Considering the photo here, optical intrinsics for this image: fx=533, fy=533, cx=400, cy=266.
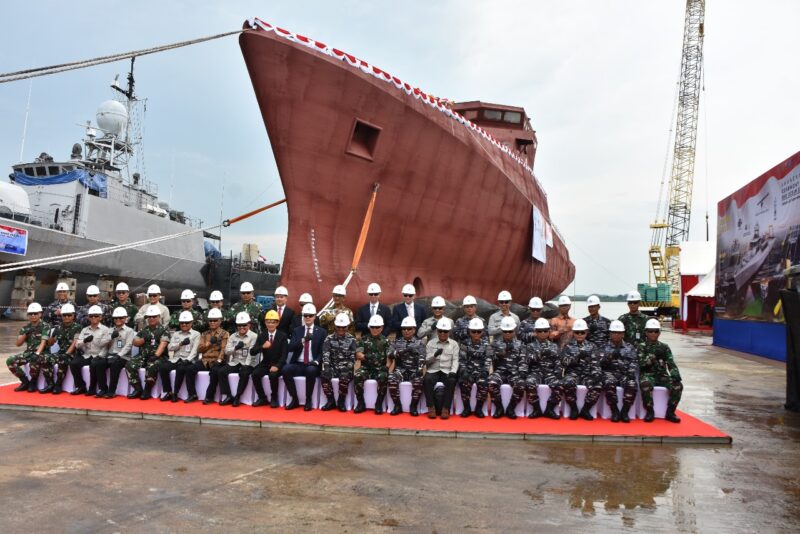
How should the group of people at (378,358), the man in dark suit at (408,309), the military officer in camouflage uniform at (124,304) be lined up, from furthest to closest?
the military officer in camouflage uniform at (124,304) < the man in dark suit at (408,309) < the group of people at (378,358)

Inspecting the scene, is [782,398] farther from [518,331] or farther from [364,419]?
[364,419]

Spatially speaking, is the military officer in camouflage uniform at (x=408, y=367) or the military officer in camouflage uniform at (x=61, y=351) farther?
the military officer in camouflage uniform at (x=61, y=351)

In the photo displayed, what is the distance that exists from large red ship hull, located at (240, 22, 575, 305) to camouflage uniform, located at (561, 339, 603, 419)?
5.45 metres

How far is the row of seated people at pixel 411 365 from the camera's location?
6.38 m

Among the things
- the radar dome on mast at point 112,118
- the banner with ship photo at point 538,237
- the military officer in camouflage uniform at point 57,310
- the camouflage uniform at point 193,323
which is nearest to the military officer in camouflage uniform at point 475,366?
the camouflage uniform at point 193,323

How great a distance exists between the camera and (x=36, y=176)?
2466 cm

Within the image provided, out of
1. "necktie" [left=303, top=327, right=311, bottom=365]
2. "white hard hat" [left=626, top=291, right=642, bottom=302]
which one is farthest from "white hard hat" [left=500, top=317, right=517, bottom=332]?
"necktie" [left=303, top=327, right=311, bottom=365]

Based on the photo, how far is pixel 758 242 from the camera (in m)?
Answer: 15.9

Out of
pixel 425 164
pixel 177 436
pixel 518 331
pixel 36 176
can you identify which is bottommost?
pixel 177 436

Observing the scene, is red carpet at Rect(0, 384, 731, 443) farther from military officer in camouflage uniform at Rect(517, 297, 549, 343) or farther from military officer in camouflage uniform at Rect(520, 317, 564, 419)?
military officer in camouflage uniform at Rect(517, 297, 549, 343)

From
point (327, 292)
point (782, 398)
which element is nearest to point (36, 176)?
point (327, 292)

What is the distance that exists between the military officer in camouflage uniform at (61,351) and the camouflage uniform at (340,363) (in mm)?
3695

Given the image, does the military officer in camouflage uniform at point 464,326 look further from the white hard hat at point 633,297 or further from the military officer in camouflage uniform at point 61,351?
the military officer in camouflage uniform at point 61,351

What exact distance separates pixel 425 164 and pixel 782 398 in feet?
26.5
